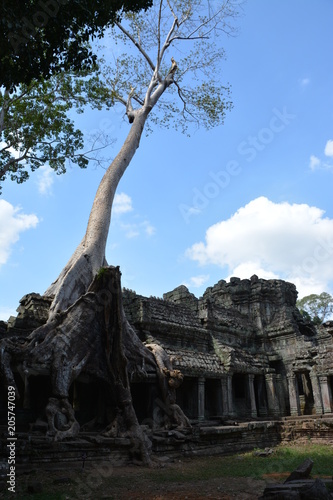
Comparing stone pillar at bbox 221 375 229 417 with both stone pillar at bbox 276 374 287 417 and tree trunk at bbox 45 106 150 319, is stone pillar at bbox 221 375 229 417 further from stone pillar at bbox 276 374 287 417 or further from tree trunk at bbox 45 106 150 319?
tree trunk at bbox 45 106 150 319

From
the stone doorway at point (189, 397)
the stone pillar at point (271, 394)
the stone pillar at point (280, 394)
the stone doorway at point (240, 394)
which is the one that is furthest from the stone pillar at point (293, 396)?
the stone doorway at point (189, 397)

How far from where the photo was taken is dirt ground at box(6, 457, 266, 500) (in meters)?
6.28

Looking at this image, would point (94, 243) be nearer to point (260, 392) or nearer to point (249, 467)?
point (249, 467)

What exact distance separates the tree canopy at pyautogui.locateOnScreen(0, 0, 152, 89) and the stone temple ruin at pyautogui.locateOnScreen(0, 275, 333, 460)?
6.84 metres

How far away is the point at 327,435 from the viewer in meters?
15.3

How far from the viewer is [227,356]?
18.5 meters

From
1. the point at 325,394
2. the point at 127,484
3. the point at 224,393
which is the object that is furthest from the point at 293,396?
the point at 127,484

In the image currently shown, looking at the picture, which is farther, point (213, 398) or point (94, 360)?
point (213, 398)

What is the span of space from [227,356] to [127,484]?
11.8 meters

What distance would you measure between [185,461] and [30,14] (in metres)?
10.3

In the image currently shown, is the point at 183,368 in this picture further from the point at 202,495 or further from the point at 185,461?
the point at 202,495

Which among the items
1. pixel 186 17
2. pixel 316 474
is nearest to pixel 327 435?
pixel 316 474

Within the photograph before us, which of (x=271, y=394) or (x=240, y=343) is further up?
(x=240, y=343)

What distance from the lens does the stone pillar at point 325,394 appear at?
1772cm
